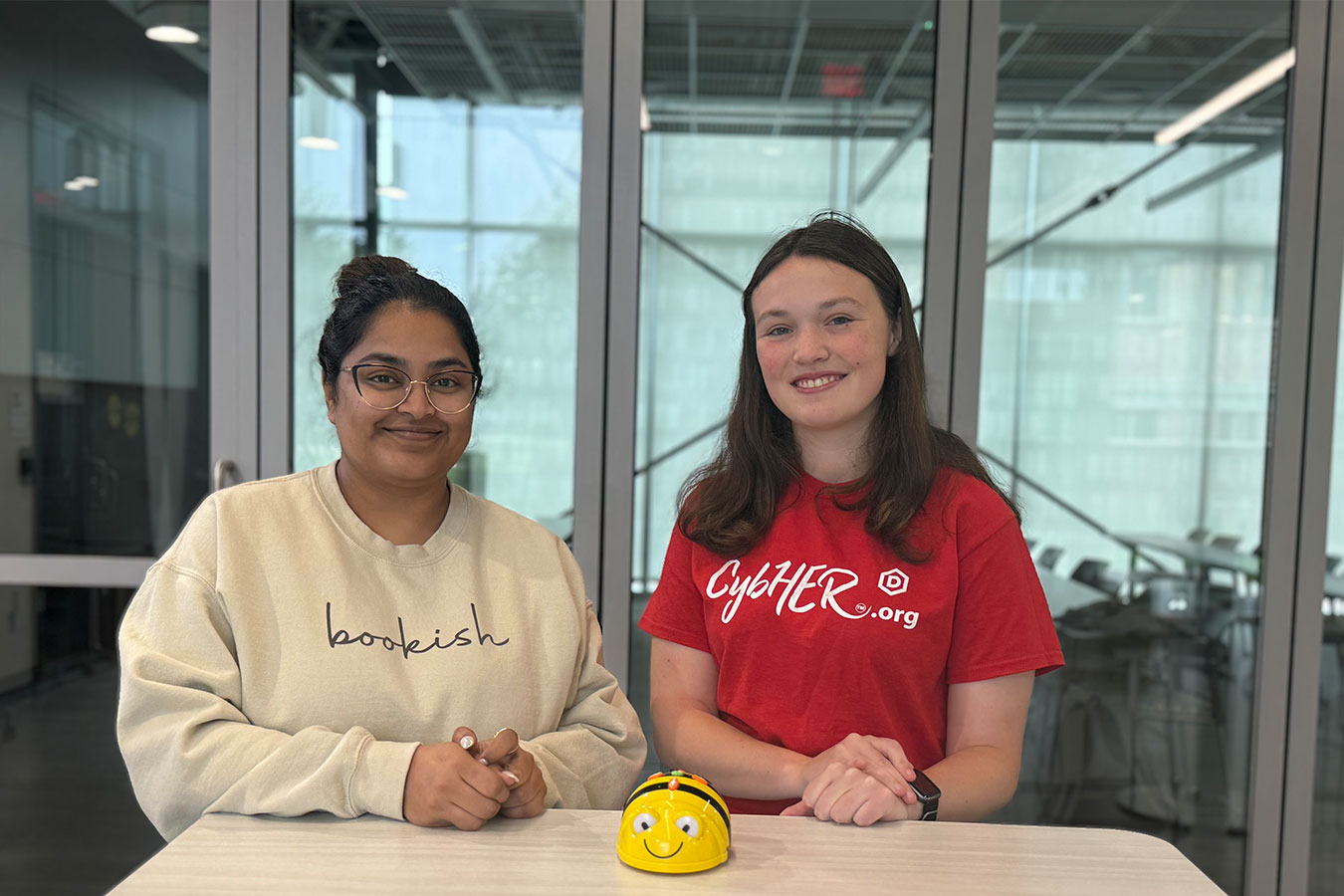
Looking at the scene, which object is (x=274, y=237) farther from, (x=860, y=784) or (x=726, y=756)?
(x=860, y=784)

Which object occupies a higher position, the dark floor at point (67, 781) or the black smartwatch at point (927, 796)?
the black smartwatch at point (927, 796)

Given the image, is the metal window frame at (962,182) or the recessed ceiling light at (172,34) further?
the recessed ceiling light at (172,34)

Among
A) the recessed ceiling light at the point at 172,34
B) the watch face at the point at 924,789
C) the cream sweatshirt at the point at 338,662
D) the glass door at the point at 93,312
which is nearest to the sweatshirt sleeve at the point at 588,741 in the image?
the cream sweatshirt at the point at 338,662

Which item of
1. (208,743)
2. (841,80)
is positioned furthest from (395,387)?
(841,80)

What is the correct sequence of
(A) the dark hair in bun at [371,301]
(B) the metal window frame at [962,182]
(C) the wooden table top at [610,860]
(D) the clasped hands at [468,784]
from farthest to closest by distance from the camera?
(B) the metal window frame at [962,182] < (A) the dark hair in bun at [371,301] < (D) the clasped hands at [468,784] < (C) the wooden table top at [610,860]

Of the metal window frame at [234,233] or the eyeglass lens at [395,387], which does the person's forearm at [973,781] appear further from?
the metal window frame at [234,233]

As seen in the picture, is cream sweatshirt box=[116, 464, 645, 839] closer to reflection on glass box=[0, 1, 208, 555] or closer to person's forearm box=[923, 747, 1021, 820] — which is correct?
person's forearm box=[923, 747, 1021, 820]

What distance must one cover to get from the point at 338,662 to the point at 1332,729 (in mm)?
2568

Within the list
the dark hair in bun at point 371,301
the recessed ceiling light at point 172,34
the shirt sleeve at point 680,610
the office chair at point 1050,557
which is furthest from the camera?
the office chair at point 1050,557

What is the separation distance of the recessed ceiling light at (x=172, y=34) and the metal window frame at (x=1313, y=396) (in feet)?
8.36

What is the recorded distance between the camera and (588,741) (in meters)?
1.26

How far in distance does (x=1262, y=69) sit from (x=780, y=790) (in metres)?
2.26

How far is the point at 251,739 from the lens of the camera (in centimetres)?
108

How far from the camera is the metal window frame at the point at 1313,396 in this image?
88.9 inches
